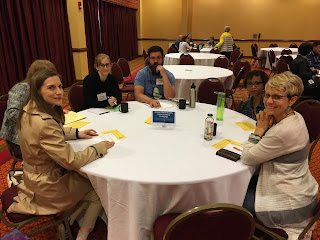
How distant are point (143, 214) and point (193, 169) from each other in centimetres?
37

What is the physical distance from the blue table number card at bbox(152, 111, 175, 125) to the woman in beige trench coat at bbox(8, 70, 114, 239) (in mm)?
468

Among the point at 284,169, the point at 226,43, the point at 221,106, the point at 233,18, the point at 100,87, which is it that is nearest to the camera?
the point at 284,169

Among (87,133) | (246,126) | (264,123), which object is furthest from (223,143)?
(87,133)

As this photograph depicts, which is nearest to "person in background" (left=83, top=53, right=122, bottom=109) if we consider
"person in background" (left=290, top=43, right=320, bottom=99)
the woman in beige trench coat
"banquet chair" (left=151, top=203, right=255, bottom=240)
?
the woman in beige trench coat

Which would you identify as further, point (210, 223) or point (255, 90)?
point (255, 90)

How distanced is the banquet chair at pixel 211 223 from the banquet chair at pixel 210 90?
224 centimetres

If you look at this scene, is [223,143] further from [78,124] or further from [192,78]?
[192,78]

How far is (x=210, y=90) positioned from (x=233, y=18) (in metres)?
10.0

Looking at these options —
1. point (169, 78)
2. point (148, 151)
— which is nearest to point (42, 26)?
point (169, 78)

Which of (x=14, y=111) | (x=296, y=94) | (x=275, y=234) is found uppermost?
(x=296, y=94)

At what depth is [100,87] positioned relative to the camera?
2482 mm

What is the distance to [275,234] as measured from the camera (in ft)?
4.28

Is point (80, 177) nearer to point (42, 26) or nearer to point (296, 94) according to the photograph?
point (296, 94)

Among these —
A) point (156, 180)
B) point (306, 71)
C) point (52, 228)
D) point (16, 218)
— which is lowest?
point (52, 228)
